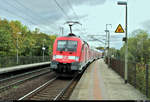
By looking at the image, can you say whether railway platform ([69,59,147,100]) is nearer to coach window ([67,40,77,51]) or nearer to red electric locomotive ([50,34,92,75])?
red electric locomotive ([50,34,92,75])

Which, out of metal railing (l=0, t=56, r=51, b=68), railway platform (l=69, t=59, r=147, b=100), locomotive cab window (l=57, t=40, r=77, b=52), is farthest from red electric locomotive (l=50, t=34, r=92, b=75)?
metal railing (l=0, t=56, r=51, b=68)

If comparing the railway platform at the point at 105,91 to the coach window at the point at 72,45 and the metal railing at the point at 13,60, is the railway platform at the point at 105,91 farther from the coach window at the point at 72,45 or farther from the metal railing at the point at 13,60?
the metal railing at the point at 13,60

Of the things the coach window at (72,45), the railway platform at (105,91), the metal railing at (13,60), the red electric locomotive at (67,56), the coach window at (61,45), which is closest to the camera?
the railway platform at (105,91)

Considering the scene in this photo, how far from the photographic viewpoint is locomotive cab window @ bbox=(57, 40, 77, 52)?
36.0ft

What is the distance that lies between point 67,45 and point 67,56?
893 mm

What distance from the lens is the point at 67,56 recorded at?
10680mm

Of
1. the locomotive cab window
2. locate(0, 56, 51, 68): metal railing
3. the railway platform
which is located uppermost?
the locomotive cab window

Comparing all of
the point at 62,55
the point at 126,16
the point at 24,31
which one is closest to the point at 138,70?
the point at 126,16

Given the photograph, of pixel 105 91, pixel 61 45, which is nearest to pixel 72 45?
pixel 61 45

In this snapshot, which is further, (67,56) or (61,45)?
(61,45)

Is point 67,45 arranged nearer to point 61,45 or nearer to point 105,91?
point 61,45

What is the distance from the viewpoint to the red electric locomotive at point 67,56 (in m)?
10.4

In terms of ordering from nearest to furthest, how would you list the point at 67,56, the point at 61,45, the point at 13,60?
the point at 67,56
the point at 61,45
the point at 13,60

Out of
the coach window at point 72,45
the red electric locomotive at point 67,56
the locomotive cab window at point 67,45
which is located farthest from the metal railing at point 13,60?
the coach window at point 72,45
